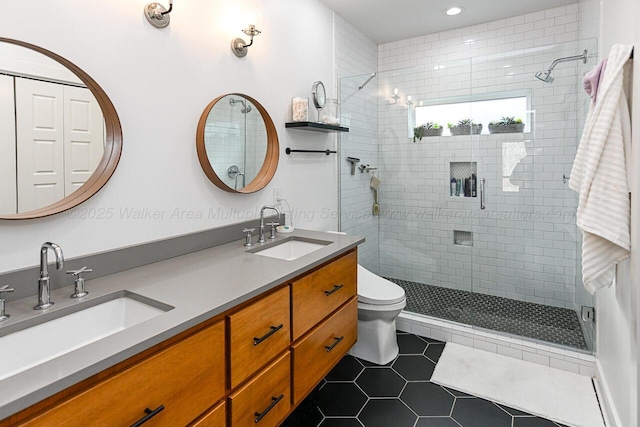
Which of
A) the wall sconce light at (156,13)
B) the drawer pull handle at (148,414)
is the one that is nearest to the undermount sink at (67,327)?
the drawer pull handle at (148,414)

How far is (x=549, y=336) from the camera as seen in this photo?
2578 millimetres

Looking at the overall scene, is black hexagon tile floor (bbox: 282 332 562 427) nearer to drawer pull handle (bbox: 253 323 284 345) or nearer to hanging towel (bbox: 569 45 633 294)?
drawer pull handle (bbox: 253 323 284 345)

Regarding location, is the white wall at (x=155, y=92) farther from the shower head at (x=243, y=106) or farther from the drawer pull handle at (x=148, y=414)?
the drawer pull handle at (x=148, y=414)

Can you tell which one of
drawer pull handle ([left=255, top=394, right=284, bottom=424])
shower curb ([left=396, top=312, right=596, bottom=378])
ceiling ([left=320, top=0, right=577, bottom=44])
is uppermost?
ceiling ([left=320, top=0, right=577, bottom=44])

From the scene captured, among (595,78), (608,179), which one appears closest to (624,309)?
(608,179)

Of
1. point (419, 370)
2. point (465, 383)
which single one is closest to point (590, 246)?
point (465, 383)

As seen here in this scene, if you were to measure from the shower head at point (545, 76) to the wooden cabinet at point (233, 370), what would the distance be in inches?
88.9

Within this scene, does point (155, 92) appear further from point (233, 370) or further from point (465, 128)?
point (465, 128)

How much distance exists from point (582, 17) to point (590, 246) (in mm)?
2283

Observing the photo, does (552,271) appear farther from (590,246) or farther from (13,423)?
(13,423)

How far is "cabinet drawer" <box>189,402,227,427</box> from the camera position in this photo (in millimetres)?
1143

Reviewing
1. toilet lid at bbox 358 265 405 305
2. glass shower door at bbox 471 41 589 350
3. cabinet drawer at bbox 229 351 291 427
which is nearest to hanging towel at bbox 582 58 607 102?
glass shower door at bbox 471 41 589 350

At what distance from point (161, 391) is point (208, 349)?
181 millimetres

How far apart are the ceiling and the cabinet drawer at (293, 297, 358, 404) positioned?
7.65ft
